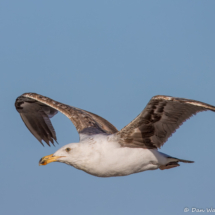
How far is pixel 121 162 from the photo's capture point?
1352 centimetres

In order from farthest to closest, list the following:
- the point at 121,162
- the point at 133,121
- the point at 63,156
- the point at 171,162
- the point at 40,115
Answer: the point at 40,115
the point at 171,162
the point at 121,162
the point at 63,156
the point at 133,121

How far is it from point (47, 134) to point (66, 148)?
5647mm

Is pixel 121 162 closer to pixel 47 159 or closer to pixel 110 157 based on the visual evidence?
pixel 110 157

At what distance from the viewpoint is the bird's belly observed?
13.3m

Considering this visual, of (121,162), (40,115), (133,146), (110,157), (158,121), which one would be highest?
(40,115)

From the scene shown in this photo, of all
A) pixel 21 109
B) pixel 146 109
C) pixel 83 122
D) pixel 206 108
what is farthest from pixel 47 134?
pixel 206 108

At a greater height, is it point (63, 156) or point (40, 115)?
point (40, 115)

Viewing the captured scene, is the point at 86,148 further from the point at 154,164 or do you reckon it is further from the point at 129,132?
the point at 154,164

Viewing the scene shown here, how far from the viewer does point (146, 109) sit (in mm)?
12484

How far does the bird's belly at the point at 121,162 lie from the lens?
43.6 ft

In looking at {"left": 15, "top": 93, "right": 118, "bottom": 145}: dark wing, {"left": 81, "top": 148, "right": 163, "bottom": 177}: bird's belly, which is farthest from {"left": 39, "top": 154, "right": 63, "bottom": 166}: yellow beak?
{"left": 15, "top": 93, "right": 118, "bottom": 145}: dark wing

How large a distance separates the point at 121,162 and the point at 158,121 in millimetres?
1678

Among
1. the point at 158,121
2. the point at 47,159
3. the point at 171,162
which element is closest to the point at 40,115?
the point at 47,159

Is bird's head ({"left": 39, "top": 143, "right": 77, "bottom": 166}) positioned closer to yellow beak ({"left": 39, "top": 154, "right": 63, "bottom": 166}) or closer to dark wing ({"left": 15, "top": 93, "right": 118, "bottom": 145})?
yellow beak ({"left": 39, "top": 154, "right": 63, "bottom": 166})
